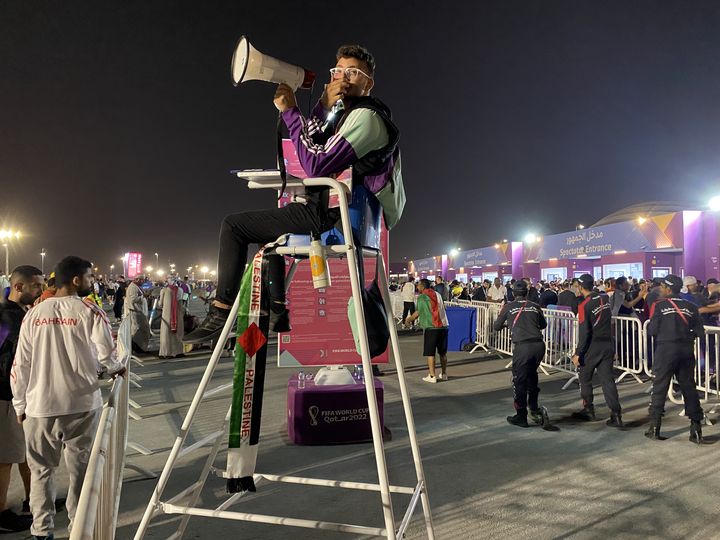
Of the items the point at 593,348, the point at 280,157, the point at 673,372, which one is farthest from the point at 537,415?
the point at 280,157

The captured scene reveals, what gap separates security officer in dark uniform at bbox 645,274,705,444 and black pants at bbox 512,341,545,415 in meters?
1.42

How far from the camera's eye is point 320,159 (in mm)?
1905

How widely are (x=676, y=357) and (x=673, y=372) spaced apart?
21 cm

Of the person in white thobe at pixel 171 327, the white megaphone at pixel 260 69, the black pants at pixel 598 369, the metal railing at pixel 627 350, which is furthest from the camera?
the person in white thobe at pixel 171 327

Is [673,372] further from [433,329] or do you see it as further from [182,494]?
[182,494]

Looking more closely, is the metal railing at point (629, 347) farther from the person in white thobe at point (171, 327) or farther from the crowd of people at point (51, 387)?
the person in white thobe at point (171, 327)

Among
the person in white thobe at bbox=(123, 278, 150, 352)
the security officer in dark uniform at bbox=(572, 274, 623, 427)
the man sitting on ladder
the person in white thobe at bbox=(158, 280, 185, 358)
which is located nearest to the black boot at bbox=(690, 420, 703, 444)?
the security officer in dark uniform at bbox=(572, 274, 623, 427)

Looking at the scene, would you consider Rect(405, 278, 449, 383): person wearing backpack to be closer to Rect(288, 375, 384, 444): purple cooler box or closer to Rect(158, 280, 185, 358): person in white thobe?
A: Rect(288, 375, 384, 444): purple cooler box

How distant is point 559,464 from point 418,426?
1904 mm

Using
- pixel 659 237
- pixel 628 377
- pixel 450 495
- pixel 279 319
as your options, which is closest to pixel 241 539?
pixel 450 495

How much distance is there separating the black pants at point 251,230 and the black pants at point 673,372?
5798mm

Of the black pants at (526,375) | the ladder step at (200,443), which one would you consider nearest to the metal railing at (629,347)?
the black pants at (526,375)

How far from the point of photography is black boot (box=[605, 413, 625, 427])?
638 centimetres

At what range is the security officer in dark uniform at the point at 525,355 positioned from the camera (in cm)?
648
